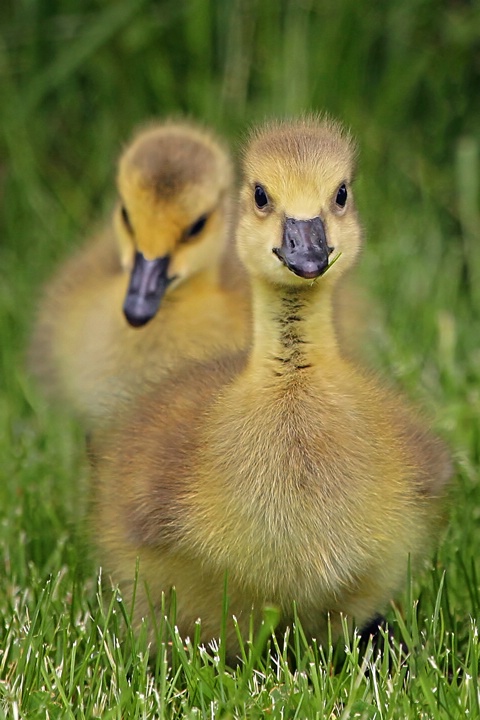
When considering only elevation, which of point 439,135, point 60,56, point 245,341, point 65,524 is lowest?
point 65,524

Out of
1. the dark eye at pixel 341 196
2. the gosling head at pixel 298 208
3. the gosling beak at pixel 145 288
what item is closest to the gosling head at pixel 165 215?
the gosling beak at pixel 145 288

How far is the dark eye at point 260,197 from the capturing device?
2.42 m

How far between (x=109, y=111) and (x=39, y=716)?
10.4 feet

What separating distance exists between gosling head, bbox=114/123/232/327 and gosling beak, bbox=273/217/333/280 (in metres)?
0.80

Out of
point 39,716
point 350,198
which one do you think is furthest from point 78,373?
point 39,716

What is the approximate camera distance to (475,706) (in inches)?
82.8

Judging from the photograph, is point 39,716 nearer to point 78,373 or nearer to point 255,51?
point 78,373

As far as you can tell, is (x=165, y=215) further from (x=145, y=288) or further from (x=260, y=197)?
(x=260, y=197)

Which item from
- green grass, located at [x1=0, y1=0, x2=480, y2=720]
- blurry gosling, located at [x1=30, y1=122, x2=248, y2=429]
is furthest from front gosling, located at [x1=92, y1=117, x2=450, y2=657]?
blurry gosling, located at [x1=30, y1=122, x2=248, y2=429]

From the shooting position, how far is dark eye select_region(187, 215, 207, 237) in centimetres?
326

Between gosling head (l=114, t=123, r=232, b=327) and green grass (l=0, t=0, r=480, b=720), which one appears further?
green grass (l=0, t=0, r=480, b=720)

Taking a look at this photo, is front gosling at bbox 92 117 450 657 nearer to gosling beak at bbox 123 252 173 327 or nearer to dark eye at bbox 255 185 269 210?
dark eye at bbox 255 185 269 210

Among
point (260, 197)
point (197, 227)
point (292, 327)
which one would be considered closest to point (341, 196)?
point (260, 197)

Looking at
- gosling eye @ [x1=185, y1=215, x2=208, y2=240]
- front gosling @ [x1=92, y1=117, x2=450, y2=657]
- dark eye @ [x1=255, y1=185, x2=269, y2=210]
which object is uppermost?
gosling eye @ [x1=185, y1=215, x2=208, y2=240]
